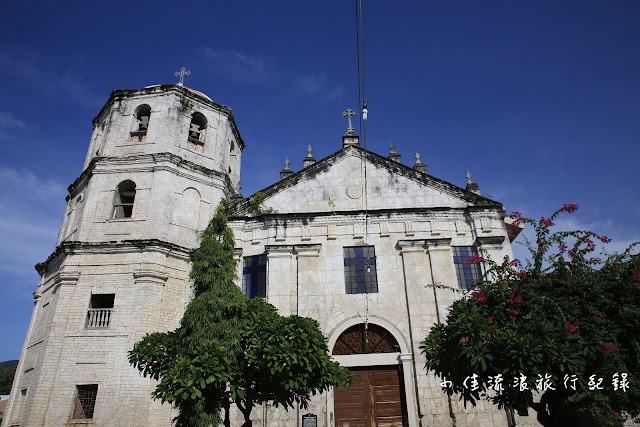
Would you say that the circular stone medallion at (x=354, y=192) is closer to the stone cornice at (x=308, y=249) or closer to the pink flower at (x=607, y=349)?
the stone cornice at (x=308, y=249)

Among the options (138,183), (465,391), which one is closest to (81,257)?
(138,183)

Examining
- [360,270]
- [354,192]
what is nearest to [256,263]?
[360,270]

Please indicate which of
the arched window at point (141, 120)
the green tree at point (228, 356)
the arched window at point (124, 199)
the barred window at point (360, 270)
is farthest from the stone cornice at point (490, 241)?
the arched window at point (141, 120)

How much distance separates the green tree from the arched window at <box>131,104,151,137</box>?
9732mm

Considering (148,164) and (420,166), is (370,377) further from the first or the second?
(148,164)

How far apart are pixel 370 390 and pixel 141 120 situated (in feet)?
50.5

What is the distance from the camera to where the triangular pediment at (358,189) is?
17734 millimetres

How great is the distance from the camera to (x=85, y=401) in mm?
14484

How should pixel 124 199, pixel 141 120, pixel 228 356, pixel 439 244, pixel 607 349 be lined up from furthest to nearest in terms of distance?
pixel 141 120 < pixel 124 199 < pixel 439 244 < pixel 228 356 < pixel 607 349

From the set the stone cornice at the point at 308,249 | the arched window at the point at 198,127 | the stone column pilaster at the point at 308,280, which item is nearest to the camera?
the stone column pilaster at the point at 308,280

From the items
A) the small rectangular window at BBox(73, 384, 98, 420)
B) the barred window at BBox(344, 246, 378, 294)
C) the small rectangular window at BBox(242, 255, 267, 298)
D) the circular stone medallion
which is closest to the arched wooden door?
the barred window at BBox(344, 246, 378, 294)

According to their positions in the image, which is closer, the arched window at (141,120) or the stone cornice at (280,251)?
the stone cornice at (280,251)

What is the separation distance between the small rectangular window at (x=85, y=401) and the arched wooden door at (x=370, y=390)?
316 inches

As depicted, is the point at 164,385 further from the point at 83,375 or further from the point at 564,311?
the point at 564,311
